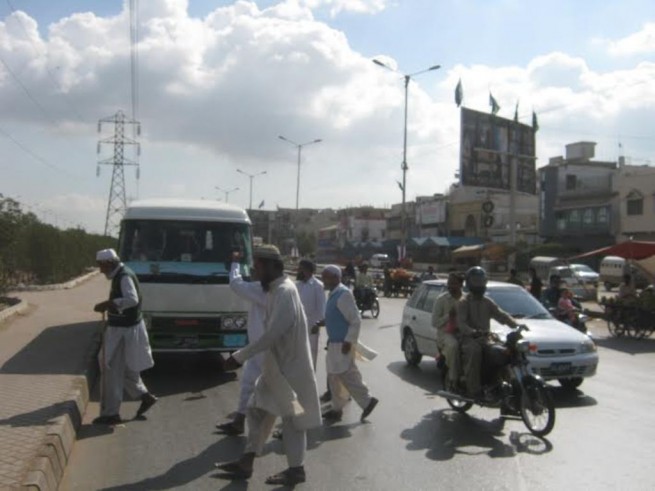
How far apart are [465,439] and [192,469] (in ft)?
9.04

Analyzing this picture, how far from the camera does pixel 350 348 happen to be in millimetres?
8250

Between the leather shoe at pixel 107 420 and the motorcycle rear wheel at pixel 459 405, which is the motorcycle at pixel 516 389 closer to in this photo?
the motorcycle rear wheel at pixel 459 405

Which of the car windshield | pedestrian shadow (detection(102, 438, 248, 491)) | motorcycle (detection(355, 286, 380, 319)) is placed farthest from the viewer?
motorcycle (detection(355, 286, 380, 319))

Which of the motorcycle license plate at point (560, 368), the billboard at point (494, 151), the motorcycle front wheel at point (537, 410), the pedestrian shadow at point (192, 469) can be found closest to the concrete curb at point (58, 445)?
the pedestrian shadow at point (192, 469)

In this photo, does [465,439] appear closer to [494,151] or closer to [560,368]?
[560,368]

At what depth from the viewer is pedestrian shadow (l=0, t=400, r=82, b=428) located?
7.00m

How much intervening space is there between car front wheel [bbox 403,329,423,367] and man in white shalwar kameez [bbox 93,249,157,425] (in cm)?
574

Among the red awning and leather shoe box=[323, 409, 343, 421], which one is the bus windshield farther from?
the red awning

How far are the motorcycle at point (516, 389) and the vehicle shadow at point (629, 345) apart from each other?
882 cm

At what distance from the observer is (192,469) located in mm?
6469

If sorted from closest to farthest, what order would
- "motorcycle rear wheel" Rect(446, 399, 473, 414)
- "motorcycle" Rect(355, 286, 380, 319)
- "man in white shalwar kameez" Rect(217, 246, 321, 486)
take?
"man in white shalwar kameez" Rect(217, 246, 321, 486)
"motorcycle rear wheel" Rect(446, 399, 473, 414)
"motorcycle" Rect(355, 286, 380, 319)

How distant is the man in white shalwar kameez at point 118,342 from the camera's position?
805 centimetres

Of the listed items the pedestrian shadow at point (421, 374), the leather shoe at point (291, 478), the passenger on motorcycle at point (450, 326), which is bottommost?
the pedestrian shadow at point (421, 374)

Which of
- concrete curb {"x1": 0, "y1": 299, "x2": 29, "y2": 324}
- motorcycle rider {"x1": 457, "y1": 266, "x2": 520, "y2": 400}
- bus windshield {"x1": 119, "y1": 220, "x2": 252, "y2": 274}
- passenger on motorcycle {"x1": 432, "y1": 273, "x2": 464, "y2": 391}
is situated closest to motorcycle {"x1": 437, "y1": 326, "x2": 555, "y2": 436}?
motorcycle rider {"x1": 457, "y1": 266, "x2": 520, "y2": 400}
